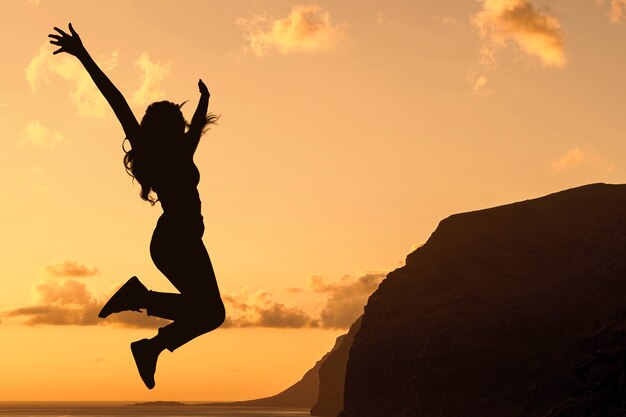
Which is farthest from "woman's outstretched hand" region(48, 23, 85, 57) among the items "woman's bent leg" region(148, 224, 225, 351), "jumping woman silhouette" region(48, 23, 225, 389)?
"woman's bent leg" region(148, 224, 225, 351)

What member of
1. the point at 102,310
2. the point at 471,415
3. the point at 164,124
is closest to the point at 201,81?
the point at 164,124

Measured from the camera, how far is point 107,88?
5.27m

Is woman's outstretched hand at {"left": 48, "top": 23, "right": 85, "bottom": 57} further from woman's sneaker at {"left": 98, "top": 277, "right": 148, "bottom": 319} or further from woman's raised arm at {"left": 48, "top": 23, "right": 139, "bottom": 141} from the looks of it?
woman's sneaker at {"left": 98, "top": 277, "right": 148, "bottom": 319}

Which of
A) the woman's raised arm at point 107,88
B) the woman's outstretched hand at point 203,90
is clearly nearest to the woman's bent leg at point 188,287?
the woman's raised arm at point 107,88

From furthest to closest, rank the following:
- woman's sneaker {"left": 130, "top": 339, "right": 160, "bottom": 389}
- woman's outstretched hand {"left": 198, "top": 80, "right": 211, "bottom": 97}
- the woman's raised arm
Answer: woman's outstretched hand {"left": 198, "top": 80, "right": 211, "bottom": 97}
woman's sneaker {"left": 130, "top": 339, "right": 160, "bottom": 389}
the woman's raised arm

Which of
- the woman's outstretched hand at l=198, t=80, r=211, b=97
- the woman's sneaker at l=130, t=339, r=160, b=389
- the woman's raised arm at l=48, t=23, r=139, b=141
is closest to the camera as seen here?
the woman's raised arm at l=48, t=23, r=139, b=141

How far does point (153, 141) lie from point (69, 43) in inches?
28.8

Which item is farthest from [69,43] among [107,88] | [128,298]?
[128,298]

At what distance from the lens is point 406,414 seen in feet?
616

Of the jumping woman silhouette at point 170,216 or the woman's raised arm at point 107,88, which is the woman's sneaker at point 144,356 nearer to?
the jumping woman silhouette at point 170,216

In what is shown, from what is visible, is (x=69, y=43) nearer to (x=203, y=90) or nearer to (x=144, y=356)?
(x=203, y=90)

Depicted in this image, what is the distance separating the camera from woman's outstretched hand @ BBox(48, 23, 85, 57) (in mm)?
5387

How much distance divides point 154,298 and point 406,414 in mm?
187565

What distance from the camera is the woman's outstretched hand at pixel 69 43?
17.7 feet
